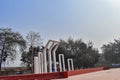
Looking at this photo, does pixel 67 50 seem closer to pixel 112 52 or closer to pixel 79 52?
pixel 79 52

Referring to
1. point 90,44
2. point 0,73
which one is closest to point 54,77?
point 0,73

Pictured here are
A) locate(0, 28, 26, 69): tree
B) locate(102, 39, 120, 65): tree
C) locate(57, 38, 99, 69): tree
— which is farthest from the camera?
locate(102, 39, 120, 65): tree

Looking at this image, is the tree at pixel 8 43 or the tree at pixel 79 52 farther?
the tree at pixel 79 52

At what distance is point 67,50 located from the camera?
75.5m

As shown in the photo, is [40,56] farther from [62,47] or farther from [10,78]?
[62,47]

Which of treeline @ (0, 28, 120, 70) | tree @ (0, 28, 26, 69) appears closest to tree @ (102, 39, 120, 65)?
treeline @ (0, 28, 120, 70)

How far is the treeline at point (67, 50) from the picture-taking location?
5369 centimetres

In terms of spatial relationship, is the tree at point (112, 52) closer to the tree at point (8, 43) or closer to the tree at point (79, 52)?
the tree at point (79, 52)

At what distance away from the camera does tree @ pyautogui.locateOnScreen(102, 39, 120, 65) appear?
94512mm

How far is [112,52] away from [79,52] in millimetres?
25991

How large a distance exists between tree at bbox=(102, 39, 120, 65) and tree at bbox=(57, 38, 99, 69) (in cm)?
1599

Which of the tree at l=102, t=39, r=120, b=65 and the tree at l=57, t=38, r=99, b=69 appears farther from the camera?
the tree at l=102, t=39, r=120, b=65

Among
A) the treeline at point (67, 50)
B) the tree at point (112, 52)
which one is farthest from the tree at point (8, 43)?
the tree at point (112, 52)

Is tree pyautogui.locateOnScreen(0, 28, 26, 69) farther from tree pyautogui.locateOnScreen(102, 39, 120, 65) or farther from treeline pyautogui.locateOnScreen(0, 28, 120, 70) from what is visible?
tree pyautogui.locateOnScreen(102, 39, 120, 65)
